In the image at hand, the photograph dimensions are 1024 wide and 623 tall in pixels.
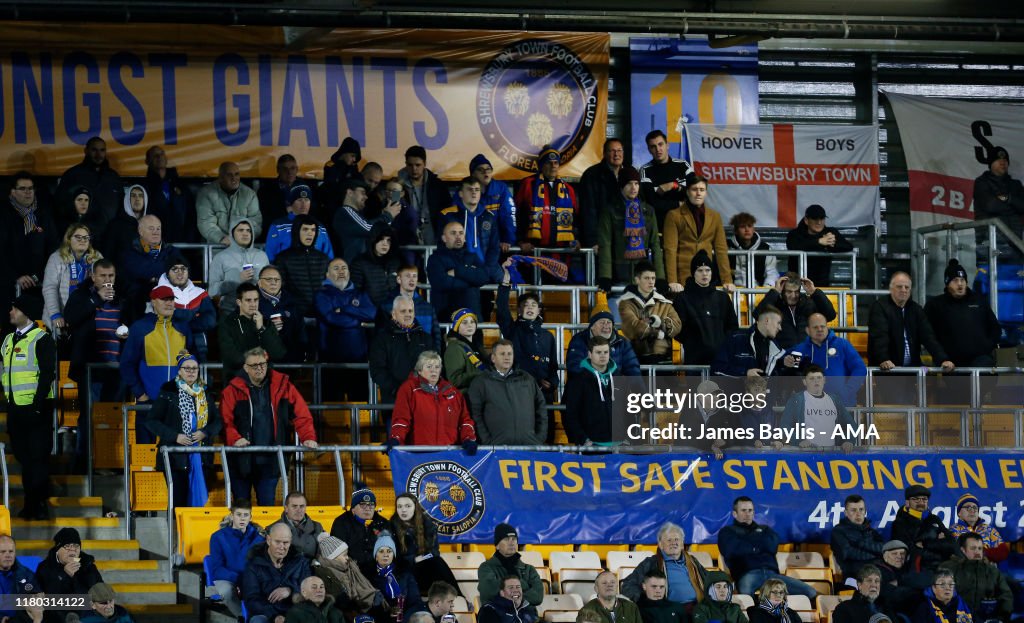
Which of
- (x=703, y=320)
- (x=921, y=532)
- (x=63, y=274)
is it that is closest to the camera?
(x=921, y=532)

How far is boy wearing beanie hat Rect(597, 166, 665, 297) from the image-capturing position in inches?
639

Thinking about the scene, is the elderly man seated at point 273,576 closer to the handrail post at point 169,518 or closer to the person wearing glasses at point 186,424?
the handrail post at point 169,518

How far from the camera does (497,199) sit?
16.5 metres

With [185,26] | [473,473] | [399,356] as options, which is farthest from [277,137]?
[473,473]

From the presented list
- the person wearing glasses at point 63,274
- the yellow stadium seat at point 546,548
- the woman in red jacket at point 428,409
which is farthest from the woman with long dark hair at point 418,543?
the person wearing glasses at point 63,274

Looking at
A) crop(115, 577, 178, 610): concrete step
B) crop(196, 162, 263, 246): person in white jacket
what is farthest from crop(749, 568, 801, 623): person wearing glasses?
crop(196, 162, 263, 246): person in white jacket

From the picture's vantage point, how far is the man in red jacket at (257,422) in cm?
1303

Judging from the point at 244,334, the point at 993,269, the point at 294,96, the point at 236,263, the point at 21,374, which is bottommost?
the point at 21,374

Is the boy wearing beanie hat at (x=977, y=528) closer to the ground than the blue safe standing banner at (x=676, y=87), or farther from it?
closer to the ground

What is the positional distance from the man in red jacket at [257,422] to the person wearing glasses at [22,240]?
129 inches

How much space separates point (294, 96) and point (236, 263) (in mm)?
3486

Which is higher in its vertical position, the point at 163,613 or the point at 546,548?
the point at 546,548

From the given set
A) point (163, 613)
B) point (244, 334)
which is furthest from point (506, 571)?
point (244, 334)

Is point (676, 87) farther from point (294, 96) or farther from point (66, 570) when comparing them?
point (66, 570)
